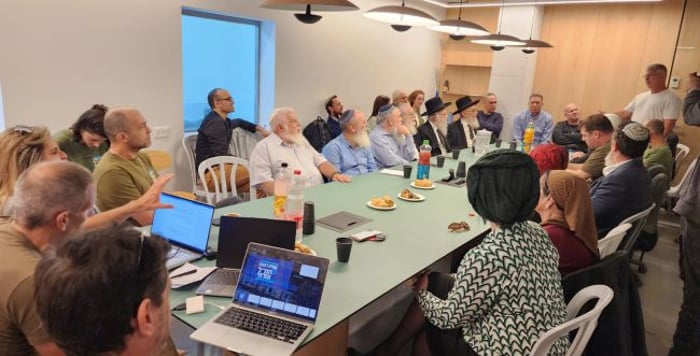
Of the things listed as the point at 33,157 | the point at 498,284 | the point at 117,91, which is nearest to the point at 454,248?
the point at 498,284

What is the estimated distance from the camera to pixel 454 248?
230 centimetres

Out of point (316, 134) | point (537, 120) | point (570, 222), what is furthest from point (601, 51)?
point (570, 222)

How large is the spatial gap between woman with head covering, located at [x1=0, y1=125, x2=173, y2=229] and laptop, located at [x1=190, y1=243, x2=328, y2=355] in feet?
1.99

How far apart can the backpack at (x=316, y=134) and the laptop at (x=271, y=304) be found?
4052 mm

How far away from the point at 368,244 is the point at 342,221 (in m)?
0.32

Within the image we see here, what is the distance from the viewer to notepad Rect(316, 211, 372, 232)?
96.3 inches

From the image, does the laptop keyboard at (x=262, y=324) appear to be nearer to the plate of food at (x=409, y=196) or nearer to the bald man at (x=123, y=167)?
the bald man at (x=123, y=167)

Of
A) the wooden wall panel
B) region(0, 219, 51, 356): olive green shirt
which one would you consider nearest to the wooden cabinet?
the wooden wall panel

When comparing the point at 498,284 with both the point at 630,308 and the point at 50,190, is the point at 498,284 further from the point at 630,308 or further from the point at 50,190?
the point at 50,190

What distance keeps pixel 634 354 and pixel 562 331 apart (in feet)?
2.93

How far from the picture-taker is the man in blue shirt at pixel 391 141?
453 centimetres

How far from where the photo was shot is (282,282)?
1564mm

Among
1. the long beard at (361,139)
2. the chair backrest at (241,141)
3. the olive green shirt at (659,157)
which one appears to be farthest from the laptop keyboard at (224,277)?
the olive green shirt at (659,157)

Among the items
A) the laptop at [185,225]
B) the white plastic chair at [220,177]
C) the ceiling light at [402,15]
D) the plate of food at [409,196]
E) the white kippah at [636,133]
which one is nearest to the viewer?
the laptop at [185,225]
